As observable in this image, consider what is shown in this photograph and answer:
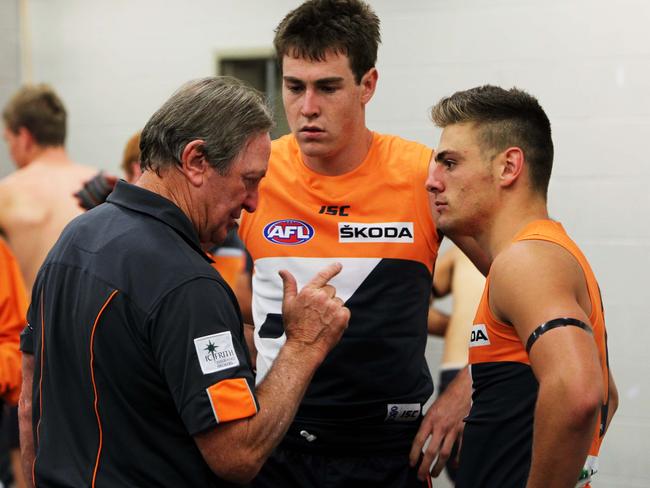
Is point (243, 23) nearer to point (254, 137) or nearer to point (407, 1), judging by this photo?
point (407, 1)

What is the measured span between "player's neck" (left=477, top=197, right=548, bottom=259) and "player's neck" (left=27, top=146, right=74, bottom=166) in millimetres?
3099

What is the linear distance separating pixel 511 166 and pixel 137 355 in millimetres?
929

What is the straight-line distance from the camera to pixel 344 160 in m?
2.46

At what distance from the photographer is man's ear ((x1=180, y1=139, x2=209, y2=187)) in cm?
175

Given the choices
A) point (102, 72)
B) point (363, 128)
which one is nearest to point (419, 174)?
point (363, 128)

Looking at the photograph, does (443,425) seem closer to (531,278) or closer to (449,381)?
(531,278)

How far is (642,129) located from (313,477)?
2.19 m

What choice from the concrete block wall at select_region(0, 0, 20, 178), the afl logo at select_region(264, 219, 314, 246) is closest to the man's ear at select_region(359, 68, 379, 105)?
the afl logo at select_region(264, 219, 314, 246)

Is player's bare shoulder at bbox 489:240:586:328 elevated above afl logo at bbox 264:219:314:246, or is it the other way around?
player's bare shoulder at bbox 489:240:586:328

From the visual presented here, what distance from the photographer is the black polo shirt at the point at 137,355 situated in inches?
63.0

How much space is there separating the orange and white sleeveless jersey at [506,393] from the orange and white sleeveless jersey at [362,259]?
1.42 ft

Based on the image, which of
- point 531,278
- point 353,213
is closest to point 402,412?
point 353,213

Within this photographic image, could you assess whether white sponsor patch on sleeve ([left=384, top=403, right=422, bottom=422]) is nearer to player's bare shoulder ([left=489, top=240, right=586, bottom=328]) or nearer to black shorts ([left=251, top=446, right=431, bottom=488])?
black shorts ([left=251, top=446, right=431, bottom=488])

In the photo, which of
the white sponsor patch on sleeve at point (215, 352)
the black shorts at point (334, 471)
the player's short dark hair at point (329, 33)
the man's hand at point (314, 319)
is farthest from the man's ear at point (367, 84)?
the white sponsor patch on sleeve at point (215, 352)
